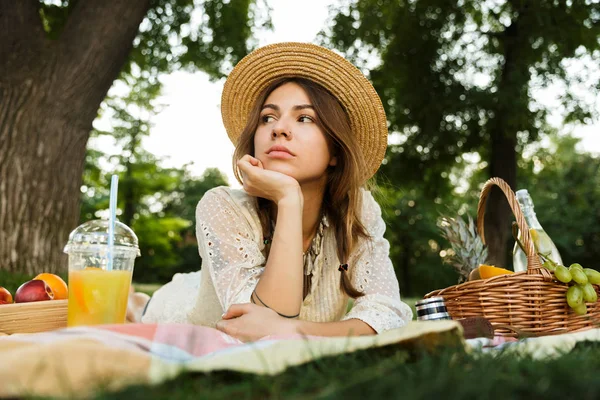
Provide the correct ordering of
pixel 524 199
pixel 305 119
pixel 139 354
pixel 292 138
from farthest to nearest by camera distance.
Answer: pixel 524 199, pixel 305 119, pixel 292 138, pixel 139 354

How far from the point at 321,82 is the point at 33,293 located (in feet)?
5.38

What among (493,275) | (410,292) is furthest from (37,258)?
(410,292)

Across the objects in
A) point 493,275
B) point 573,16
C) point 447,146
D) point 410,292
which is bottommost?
point 410,292

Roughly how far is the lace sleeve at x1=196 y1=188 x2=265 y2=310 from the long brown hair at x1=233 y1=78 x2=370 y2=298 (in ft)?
0.45

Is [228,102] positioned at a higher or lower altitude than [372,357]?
higher

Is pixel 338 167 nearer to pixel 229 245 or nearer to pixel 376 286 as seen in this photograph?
pixel 376 286

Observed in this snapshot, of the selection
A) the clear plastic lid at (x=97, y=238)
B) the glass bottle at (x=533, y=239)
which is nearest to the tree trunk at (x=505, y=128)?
the glass bottle at (x=533, y=239)

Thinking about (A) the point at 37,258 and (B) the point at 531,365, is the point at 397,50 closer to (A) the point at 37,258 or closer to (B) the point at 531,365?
(A) the point at 37,258

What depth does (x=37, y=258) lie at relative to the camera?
14.8 feet

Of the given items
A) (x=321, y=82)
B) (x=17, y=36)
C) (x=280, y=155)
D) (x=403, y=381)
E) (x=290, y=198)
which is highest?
(x=17, y=36)

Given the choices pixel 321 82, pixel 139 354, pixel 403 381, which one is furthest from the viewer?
pixel 321 82

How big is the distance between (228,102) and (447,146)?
272 inches

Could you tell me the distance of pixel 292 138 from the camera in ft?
8.20

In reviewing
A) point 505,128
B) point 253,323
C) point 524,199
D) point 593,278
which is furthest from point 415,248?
point 253,323
